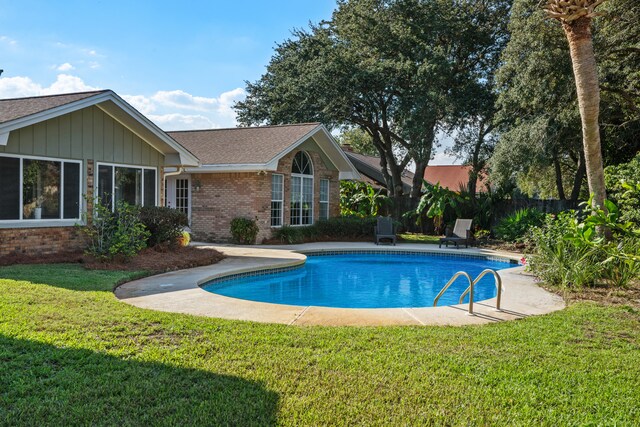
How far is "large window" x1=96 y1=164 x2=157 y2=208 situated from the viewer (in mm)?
12875

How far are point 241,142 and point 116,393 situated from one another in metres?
15.9

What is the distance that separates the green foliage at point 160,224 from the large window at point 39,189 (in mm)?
1645

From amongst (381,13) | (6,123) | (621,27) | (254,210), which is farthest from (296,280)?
(381,13)

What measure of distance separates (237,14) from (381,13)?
11.3 meters

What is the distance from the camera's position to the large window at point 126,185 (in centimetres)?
1288

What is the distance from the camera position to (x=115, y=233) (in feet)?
36.6

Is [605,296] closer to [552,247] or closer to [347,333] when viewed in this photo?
[552,247]

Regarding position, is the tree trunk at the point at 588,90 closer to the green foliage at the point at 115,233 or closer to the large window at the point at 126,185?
the green foliage at the point at 115,233

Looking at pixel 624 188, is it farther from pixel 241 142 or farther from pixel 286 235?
pixel 241 142

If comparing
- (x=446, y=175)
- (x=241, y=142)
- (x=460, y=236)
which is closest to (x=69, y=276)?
(x=241, y=142)

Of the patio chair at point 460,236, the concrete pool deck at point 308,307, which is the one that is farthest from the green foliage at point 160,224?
the patio chair at point 460,236

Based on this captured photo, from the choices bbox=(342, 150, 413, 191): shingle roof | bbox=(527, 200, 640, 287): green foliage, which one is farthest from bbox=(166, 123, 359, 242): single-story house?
bbox=(342, 150, 413, 191): shingle roof

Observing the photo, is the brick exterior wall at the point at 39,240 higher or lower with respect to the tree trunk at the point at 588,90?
lower

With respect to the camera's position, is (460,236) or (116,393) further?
(460,236)
